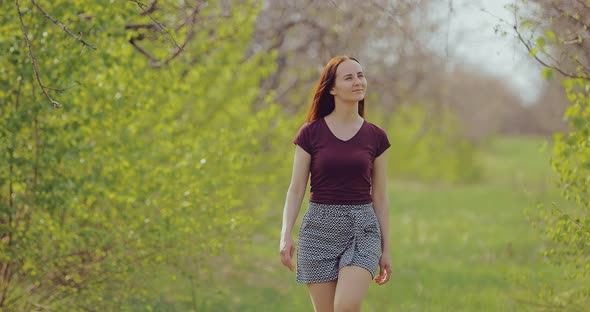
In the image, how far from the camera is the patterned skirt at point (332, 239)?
4.86m

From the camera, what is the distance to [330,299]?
4895 millimetres

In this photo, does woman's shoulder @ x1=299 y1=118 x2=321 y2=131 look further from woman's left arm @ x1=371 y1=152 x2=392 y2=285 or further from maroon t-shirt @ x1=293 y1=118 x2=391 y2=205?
woman's left arm @ x1=371 y1=152 x2=392 y2=285

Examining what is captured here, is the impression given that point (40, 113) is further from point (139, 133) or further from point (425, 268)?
point (425, 268)

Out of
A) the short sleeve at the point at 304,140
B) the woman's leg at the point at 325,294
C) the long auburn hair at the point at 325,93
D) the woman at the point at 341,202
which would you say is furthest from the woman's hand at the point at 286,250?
the long auburn hair at the point at 325,93

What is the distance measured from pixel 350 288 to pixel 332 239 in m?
0.31

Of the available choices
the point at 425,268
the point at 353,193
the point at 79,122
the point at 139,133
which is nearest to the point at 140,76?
the point at 139,133

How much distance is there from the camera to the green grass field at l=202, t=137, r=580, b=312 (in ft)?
29.0

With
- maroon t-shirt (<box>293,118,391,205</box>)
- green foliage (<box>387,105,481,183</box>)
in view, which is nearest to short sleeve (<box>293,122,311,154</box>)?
maroon t-shirt (<box>293,118,391,205</box>)

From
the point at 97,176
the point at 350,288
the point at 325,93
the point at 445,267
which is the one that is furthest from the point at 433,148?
the point at 350,288

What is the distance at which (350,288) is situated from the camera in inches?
186

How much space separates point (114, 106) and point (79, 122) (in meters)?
0.49

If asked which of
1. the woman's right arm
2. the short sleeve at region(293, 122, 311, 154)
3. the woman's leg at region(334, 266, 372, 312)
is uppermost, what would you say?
the short sleeve at region(293, 122, 311, 154)

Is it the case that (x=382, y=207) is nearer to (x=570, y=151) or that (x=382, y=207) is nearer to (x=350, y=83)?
(x=350, y=83)

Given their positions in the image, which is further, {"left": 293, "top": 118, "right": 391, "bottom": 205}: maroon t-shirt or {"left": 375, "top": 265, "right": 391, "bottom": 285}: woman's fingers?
{"left": 375, "top": 265, "right": 391, "bottom": 285}: woman's fingers
